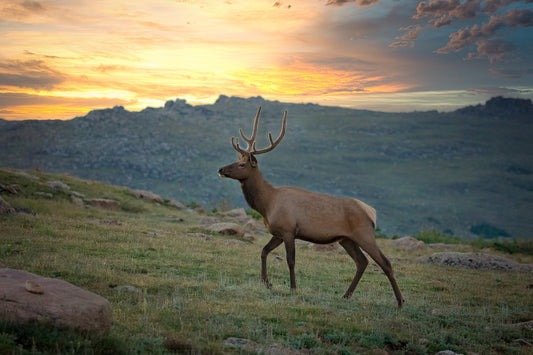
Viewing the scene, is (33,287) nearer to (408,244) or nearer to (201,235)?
(201,235)

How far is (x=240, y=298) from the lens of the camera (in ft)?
32.8

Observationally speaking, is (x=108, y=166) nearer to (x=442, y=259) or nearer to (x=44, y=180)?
(x=44, y=180)

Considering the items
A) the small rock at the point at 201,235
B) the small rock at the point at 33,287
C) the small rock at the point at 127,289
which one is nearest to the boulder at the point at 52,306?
the small rock at the point at 33,287

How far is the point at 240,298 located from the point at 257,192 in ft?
10.2

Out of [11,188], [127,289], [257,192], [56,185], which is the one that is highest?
[257,192]

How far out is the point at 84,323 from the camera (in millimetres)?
6258

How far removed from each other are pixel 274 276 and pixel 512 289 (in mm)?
7489

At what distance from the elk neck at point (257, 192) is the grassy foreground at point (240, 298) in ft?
5.98

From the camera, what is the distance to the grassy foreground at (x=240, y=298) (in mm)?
7320

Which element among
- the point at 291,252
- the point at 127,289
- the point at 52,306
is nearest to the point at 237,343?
the point at 52,306

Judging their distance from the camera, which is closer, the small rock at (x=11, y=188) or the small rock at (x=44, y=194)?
the small rock at (x=11, y=188)

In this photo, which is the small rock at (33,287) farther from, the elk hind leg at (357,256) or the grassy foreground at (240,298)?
the elk hind leg at (357,256)

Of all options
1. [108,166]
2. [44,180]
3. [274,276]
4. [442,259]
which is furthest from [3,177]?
[108,166]

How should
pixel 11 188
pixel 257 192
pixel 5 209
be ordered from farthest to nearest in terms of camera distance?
1. pixel 11 188
2. pixel 5 209
3. pixel 257 192
